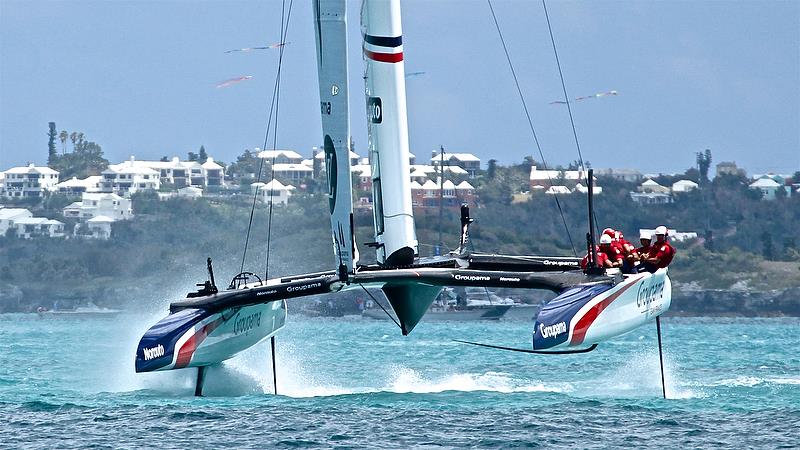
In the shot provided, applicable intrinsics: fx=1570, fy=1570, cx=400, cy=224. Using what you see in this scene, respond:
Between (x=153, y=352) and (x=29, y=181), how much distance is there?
9242cm

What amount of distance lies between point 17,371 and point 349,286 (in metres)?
8.24

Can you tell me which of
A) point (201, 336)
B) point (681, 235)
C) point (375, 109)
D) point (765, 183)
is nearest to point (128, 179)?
point (681, 235)

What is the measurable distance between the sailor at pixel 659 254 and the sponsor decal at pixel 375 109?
3.30m

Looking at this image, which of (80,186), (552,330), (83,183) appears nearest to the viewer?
(552,330)

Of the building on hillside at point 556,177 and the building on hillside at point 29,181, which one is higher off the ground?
the building on hillside at point 29,181

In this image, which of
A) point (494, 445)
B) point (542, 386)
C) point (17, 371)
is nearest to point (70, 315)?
point (17, 371)

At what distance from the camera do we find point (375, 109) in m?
17.1

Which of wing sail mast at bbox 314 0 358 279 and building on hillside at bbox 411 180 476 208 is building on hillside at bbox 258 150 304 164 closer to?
building on hillside at bbox 411 180 476 208

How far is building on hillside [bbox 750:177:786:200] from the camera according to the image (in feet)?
272

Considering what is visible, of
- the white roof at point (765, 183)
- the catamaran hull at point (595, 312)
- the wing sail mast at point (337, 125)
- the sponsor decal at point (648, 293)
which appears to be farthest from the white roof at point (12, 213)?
the catamaran hull at point (595, 312)

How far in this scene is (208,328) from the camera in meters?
15.7

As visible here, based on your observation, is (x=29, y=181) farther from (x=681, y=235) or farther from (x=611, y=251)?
(x=611, y=251)

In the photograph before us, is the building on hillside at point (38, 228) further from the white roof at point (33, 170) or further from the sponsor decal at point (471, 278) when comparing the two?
the sponsor decal at point (471, 278)

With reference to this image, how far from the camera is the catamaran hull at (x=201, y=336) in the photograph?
589 inches
